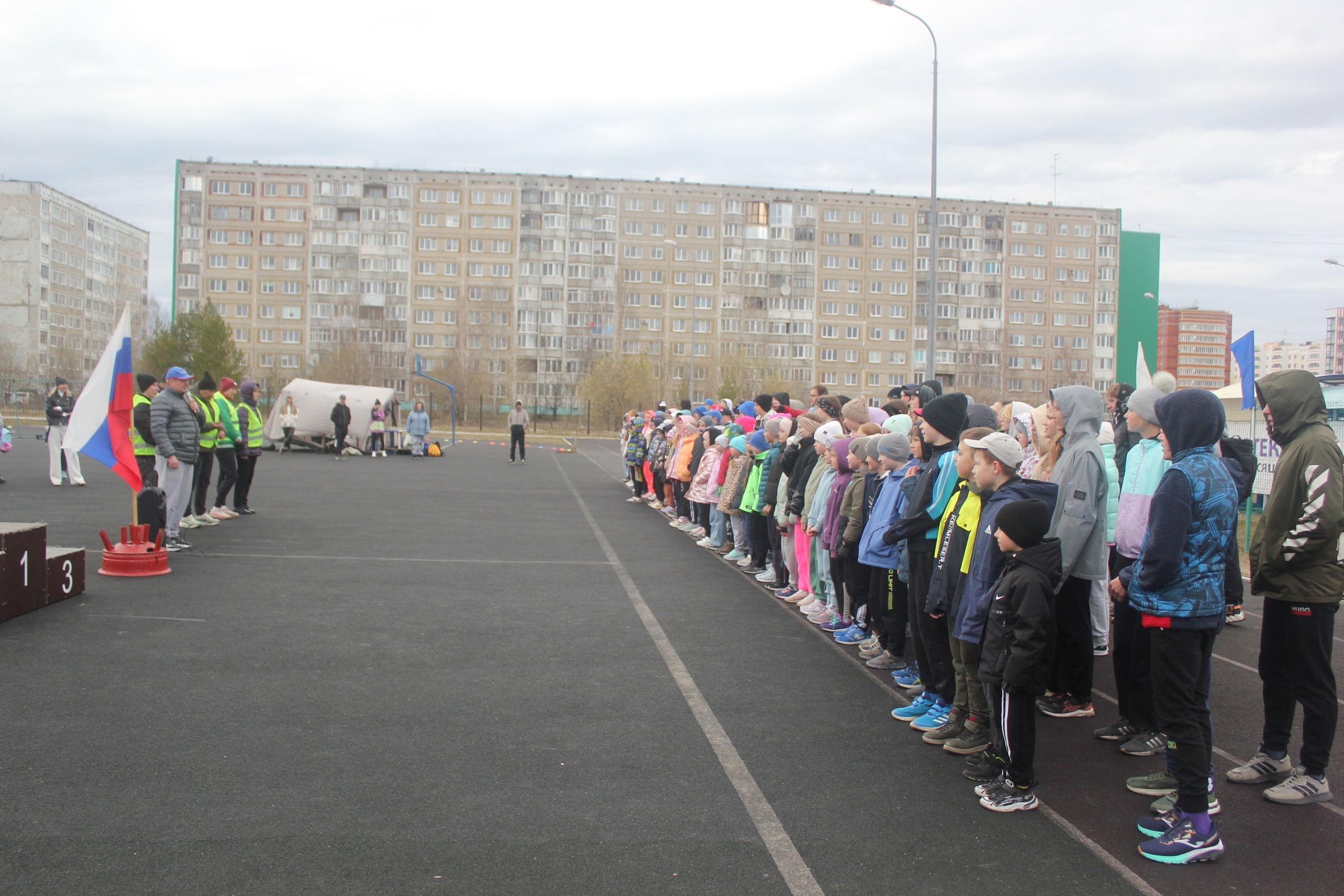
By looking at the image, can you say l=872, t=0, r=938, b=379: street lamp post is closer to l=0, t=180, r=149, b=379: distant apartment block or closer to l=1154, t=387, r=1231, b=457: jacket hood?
l=1154, t=387, r=1231, b=457: jacket hood

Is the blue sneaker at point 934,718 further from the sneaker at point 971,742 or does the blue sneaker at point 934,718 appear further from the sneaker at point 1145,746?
the sneaker at point 1145,746

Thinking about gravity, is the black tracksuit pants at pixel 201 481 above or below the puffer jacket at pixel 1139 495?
below

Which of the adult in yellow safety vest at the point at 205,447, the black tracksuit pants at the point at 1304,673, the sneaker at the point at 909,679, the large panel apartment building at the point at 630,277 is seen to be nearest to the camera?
the black tracksuit pants at the point at 1304,673

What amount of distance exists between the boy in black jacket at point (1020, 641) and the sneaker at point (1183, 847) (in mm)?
570

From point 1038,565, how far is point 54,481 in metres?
18.9

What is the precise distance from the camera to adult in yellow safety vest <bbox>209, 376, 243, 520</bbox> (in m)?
13.5

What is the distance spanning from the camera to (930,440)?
6.14m

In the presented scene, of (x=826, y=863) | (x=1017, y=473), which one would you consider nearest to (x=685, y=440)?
(x=1017, y=473)

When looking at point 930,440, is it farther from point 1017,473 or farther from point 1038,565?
point 1038,565

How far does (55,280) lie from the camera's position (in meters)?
110

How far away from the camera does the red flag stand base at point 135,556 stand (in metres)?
9.30

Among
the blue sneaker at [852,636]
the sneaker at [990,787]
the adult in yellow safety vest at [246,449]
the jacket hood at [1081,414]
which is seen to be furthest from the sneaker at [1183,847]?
the adult in yellow safety vest at [246,449]

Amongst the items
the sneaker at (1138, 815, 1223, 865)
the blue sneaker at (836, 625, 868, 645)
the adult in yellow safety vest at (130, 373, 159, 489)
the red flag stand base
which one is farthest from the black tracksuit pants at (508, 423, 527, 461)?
the sneaker at (1138, 815, 1223, 865)

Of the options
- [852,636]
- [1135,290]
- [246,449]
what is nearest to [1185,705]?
[852,636]
